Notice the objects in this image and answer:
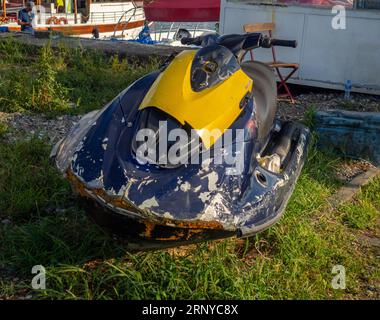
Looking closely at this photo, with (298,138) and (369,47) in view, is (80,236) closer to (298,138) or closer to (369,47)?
(298,138)

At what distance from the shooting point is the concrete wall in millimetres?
7141

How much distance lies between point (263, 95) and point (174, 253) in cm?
108

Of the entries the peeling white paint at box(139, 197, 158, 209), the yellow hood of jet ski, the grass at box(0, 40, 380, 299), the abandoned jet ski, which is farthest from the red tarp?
the peeling white paint at box(139, 197, 158, 209)

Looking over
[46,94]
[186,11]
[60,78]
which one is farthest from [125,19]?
[46,94]

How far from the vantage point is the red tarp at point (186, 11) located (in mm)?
12547

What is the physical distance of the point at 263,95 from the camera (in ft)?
11.2

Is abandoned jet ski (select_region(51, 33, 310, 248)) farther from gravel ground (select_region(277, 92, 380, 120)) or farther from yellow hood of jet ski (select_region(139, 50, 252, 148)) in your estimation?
gravel ground (select_region(277, 92, 380, 120))

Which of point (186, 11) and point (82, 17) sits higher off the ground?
point (186, 11)

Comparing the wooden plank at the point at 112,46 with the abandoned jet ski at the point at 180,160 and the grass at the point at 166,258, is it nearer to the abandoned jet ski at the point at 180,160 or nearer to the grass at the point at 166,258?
the grass at the point at 166,258

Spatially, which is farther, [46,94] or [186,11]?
[186,11]

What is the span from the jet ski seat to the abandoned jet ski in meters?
0.08

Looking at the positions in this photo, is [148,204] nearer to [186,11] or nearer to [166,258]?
[166,258]

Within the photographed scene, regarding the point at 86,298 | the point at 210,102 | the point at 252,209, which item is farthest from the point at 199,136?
the point at 86,298

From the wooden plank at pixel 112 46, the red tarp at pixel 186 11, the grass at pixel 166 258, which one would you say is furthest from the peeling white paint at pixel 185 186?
the red tarp at pixel 186 11
